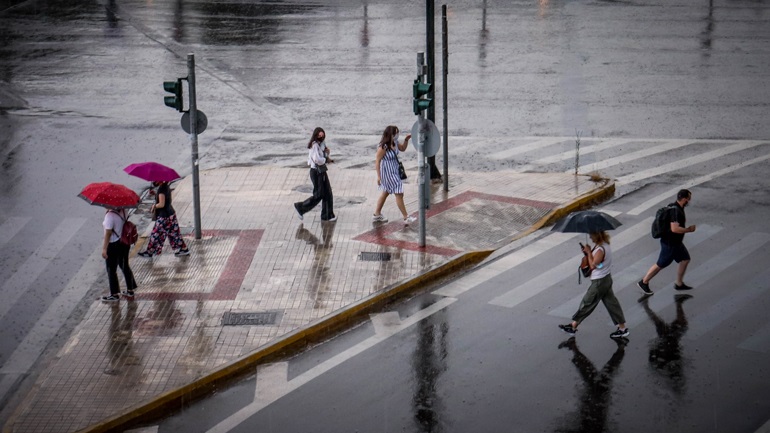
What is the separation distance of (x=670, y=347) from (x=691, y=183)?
26.3 feet

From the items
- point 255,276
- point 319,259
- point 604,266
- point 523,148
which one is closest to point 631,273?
point 604,266

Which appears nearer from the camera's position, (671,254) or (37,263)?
(671,254)

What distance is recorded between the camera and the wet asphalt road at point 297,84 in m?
20.6

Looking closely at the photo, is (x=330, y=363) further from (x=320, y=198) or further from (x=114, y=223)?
(x=320, y=198)

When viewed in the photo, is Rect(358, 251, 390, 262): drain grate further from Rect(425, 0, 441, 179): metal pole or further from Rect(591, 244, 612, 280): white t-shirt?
Rect(591, 244, 612, 280): white t-shirt

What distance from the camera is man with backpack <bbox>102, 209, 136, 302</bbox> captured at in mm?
14555

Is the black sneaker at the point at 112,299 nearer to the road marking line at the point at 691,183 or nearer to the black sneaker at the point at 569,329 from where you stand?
the black sneaker at the point at 569,329

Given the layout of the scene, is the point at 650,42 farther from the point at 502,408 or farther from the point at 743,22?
the point at 502,408

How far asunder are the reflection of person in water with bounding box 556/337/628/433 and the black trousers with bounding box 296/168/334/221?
233 inches

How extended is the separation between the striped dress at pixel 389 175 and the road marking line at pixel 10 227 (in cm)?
605

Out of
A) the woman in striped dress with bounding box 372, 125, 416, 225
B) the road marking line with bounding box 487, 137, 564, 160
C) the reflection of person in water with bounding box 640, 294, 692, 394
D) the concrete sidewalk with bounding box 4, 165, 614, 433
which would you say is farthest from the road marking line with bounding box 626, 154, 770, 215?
the reflection of person in water with bounding box 640, 294, 692, 394

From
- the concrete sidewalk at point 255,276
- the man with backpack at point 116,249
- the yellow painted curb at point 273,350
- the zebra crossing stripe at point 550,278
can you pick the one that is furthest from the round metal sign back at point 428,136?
the man with backpack at point 116,249

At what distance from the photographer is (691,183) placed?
20.5 meters

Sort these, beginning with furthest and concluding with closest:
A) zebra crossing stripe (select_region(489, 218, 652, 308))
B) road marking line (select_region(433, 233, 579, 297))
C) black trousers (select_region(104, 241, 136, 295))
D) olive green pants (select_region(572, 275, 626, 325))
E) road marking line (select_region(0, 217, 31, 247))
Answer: road marking line (select_region(0, 217, 31, 247)) < road marking line (select_region(433, 233, 579, 297)) < zebra crossing stripe (select_region(489, 218, 652, 308)) < black trousers (select_region(104, 241, 136, 295)) < olive green pants (select_region(572, 275, 626, 325))
